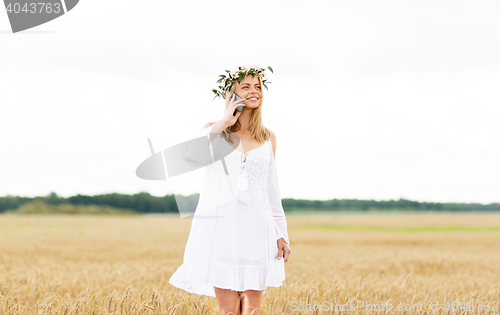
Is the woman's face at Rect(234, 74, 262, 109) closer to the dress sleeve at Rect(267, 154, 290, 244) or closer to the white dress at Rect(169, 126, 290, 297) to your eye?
the white dress at Rect(169, 126, 290, 297)

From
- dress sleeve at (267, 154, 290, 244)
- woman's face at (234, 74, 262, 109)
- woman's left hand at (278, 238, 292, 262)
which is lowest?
woman's left hand at (278, 238, 292, 262)

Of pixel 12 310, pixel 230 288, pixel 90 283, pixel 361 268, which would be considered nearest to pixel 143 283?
pixel 90 283

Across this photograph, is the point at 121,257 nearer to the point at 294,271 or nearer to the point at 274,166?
the point at 294,271

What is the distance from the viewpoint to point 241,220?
342 cm

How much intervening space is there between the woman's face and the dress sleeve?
1.55 ft

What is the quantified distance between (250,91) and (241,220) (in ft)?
3.34

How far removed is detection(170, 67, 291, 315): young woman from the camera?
3.39 metres

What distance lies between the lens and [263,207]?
3.51 metres

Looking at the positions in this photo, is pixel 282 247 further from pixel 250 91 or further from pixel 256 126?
pixel 250 91

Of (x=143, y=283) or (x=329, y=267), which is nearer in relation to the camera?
(x=143, y=283)

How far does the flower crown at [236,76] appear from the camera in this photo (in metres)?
A: 3.66

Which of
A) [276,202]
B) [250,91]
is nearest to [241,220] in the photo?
[276,202]

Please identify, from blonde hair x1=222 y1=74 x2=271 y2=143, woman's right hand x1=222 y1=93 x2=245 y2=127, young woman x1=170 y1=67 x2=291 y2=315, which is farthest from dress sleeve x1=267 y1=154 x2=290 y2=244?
woman's right hand x1=222 y1=93 x2=245 y2=127

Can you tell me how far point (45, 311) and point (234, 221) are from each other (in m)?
2.15
